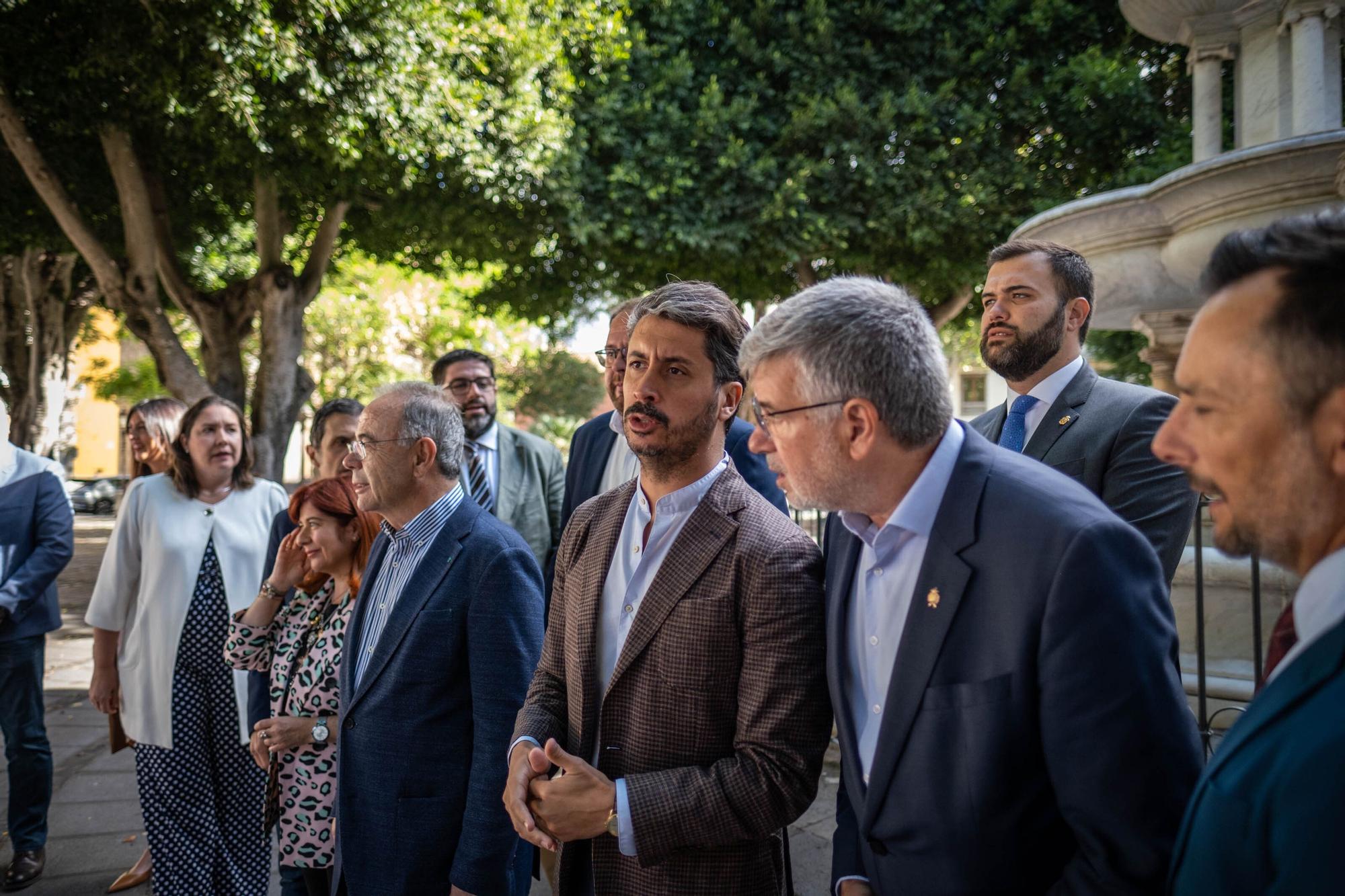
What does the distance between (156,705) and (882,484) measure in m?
3.56

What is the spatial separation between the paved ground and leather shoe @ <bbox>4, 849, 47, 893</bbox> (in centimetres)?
5

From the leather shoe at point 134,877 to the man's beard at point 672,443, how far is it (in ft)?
12.0

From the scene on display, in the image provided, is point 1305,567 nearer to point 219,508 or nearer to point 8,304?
point 219,508

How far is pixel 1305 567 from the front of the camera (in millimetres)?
1232

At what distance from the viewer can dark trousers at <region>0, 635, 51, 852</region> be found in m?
4.27

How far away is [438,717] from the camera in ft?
8.58

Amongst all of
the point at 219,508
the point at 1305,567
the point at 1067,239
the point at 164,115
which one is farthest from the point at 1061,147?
the point at 1305,567

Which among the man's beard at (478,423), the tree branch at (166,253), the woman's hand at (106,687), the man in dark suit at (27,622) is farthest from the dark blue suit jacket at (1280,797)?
the tree branch at (166,253)

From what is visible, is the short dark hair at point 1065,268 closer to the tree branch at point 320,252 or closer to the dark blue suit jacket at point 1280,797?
the dark blue suit jacket at point 1280,797

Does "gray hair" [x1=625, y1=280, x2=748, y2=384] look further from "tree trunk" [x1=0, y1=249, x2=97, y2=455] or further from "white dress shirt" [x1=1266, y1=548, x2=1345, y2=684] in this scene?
"tree trunk" [x1=0, y1=249, x2=97, y2=455]

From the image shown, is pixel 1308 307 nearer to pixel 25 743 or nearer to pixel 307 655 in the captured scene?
pixel 307 655

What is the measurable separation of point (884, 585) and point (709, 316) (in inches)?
34.1

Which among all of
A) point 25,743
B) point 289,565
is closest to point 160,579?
point 25,743

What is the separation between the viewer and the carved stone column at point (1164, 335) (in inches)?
244
